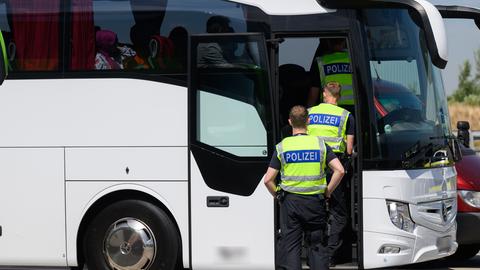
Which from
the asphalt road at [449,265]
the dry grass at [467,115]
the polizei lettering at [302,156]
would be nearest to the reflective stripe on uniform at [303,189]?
the polizei lettering at [302,156]

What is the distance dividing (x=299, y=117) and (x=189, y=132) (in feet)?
4.86

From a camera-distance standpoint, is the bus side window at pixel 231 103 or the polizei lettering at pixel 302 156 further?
the bus side window at pixel 231 103

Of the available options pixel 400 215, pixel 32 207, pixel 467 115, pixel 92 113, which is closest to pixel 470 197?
pixel 400 215

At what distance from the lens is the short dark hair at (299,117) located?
30.0 feet

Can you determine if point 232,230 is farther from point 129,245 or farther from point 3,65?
point 3,65

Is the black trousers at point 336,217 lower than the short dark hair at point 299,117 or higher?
lower

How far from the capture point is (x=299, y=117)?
917 cm

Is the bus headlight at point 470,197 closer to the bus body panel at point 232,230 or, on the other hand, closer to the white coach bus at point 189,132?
the white coach bus at point 189,132

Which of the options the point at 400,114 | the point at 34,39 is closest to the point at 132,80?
the point at 34,39

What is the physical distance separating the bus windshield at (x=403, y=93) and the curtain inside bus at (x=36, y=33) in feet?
10.4

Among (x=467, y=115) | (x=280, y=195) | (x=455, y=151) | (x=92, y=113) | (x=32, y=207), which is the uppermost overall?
(x=467, y=115)

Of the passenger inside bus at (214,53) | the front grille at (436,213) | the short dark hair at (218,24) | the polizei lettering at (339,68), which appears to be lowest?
the front grille at (436,213)

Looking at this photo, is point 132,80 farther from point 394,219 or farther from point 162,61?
point 394,219

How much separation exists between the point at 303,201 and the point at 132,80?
7.68 feet
